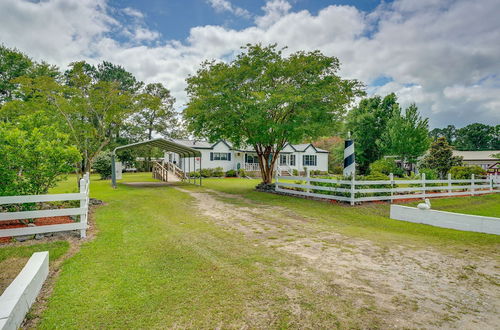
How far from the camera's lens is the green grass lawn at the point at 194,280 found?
8.41 feet

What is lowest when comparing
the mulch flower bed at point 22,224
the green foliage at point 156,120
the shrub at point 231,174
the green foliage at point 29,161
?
the mulch flower bed at point 22,224

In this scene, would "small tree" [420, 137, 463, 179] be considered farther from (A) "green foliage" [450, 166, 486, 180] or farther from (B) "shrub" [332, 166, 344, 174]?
(B) "shrub" [332, 166, 344, 174]

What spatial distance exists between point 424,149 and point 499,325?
27167 mm

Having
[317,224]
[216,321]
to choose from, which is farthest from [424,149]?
[216,321]

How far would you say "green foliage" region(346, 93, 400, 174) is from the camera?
2970 centimetres

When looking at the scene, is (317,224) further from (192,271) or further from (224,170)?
(224,170)

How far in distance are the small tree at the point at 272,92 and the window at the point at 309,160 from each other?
20.8m

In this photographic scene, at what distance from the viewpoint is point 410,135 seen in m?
24.5

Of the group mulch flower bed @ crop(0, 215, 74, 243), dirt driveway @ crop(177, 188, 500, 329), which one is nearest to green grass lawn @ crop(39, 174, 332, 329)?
dirt driveway @ crop(177, 188, 500, 329)

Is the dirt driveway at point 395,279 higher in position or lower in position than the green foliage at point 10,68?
lower

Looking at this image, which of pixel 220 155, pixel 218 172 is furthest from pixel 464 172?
pixel 220 155

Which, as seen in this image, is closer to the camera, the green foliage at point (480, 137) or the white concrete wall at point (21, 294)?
the white concrete wall at point (21, 294)

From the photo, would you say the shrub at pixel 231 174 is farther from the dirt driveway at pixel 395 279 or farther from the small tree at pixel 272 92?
the dirt driveway at pixel 395 279

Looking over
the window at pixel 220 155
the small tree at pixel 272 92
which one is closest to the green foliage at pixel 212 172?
the window at pixel 220 155
